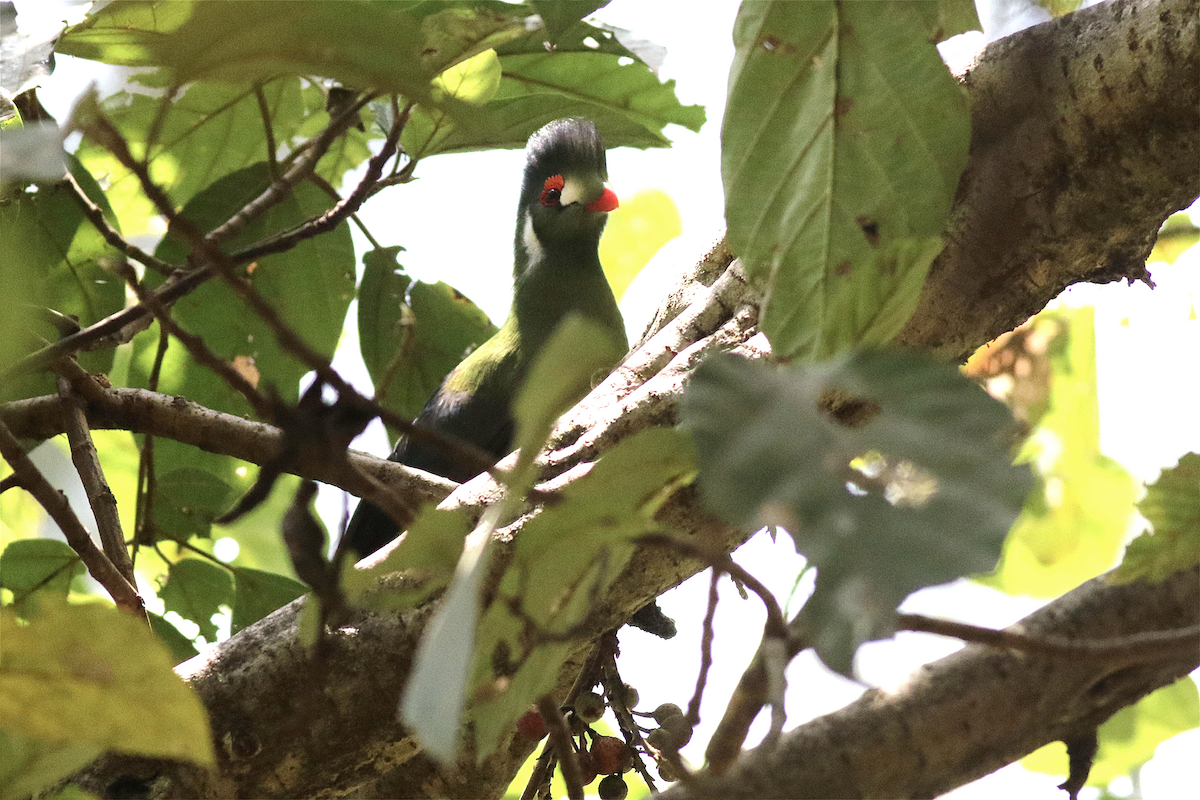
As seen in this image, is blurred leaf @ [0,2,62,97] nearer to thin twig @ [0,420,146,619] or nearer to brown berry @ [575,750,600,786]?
thin twig @ [0,420,146,619]

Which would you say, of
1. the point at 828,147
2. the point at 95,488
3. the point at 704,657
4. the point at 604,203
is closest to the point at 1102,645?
the point at 704,657

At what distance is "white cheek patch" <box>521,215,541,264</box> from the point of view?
2.99 meters

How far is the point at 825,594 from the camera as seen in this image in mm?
509

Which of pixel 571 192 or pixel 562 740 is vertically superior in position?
pixel 571 192

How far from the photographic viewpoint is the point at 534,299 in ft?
9.09

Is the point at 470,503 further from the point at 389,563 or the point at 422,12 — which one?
the point at 422,12

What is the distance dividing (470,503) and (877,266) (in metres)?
0.55

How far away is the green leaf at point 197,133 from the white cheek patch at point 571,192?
105 cm

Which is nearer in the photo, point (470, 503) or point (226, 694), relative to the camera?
point (226, 694)

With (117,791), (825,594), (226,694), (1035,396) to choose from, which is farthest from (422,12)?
(1035,396)

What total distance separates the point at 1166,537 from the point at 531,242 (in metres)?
2.47

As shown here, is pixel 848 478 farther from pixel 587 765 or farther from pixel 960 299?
pixel 587 765

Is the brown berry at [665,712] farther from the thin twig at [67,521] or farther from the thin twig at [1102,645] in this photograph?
the thin twig at [1102,645]

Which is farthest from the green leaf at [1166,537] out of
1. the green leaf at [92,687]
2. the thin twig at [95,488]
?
the thin twig at [95,488]
